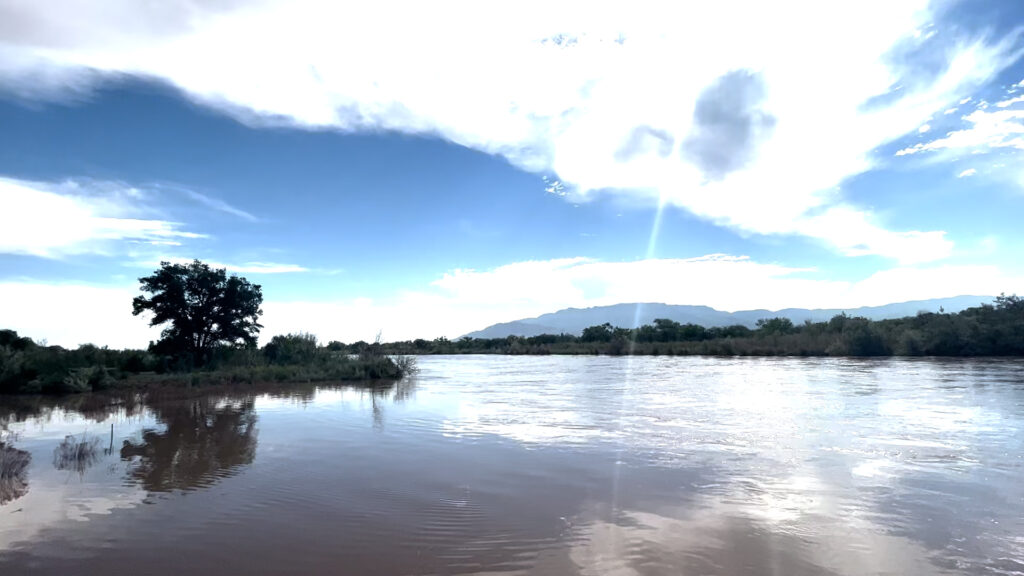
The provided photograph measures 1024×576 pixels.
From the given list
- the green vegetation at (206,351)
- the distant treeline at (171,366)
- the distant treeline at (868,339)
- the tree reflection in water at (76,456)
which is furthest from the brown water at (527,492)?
the distant treeline at (868,339)

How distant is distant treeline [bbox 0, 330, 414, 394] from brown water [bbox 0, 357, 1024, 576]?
6.92 metres

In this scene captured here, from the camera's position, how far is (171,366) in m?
27.8

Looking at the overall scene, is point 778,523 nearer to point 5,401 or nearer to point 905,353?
point 5,401

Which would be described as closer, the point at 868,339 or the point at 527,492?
the point at 527,492

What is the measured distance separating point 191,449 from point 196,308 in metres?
21.3

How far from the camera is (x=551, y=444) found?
35.4 ft

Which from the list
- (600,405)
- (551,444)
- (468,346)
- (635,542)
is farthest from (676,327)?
(635,542)

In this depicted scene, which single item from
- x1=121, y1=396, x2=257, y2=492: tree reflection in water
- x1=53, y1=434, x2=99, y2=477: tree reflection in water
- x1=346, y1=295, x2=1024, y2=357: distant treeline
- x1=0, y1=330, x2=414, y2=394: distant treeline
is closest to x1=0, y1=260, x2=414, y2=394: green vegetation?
x1=0, y1=330, x2=414, y2=394: distant treeline

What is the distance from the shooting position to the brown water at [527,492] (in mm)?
5102

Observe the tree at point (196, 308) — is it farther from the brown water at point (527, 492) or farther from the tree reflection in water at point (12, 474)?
the tree reflection in water at point (12, 474)

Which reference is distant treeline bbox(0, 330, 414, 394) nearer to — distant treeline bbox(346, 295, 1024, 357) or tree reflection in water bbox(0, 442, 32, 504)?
distant treeline bbox(346, 295, 1024, 357)

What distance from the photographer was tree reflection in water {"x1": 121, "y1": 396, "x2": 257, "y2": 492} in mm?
8086

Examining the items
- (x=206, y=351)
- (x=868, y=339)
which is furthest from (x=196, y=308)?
(x=868, y=339)

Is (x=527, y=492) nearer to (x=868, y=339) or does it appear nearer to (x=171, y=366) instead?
(x=171, y=366)
